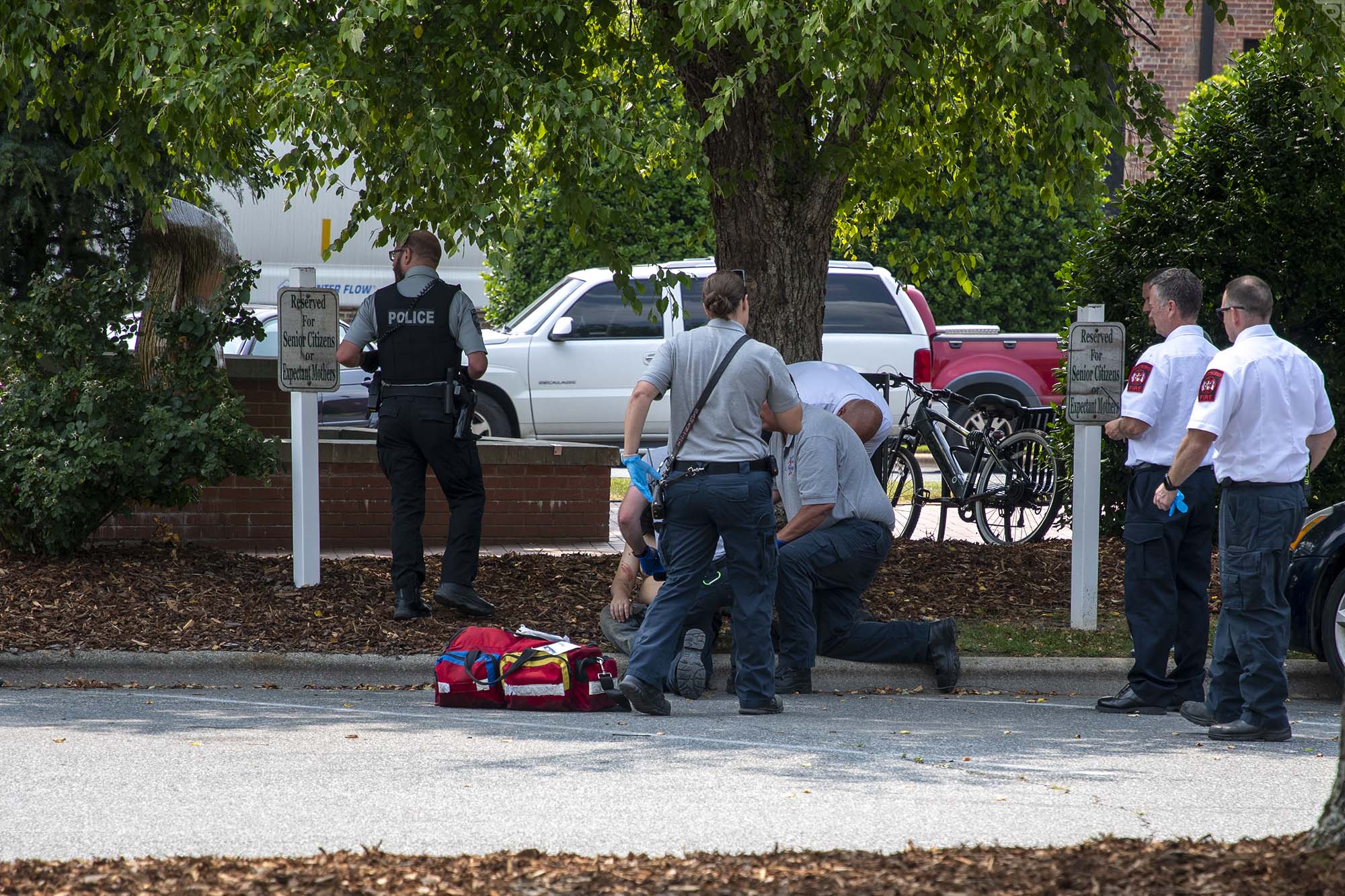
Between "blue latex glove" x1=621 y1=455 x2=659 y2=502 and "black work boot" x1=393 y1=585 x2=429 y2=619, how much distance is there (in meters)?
1.99

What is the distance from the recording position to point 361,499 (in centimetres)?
1064

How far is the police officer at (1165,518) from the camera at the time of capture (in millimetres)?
6582

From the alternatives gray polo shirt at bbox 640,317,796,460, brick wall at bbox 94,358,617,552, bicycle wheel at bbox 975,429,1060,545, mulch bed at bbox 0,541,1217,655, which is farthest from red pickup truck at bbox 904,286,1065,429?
gray polo shirt at bbox 640,317,796,460

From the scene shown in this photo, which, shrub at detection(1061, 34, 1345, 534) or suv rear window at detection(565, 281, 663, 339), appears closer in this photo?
shrub at detection(1061, 34, 1345, 534)

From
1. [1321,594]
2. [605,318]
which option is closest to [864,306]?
[605,318]

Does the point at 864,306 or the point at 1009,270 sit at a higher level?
the point at 1009,270

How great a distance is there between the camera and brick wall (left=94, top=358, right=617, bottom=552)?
33.5 feet

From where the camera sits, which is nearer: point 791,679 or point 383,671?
point 791,679

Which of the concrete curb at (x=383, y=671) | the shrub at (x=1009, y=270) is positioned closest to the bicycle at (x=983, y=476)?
the concrete curb at (x=383, y=671)

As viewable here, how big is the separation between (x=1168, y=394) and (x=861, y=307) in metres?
10.1

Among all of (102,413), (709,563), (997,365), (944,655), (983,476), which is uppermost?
(997,365)

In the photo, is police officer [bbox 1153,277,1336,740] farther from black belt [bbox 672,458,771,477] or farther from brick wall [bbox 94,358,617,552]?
brick wall [bbox 94,358,617,552]

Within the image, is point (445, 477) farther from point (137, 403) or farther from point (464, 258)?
point (464, 258)

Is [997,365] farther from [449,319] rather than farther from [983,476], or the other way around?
[449,319]
